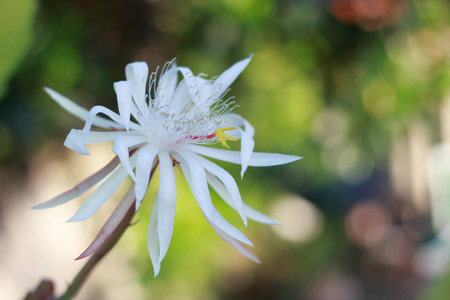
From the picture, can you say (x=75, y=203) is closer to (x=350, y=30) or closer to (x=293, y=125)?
(x=293, y=125)

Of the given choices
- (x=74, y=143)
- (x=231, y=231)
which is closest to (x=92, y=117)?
(x=74, y=143)

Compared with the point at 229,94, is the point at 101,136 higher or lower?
higher

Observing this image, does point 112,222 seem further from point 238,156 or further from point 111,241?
point 238,156

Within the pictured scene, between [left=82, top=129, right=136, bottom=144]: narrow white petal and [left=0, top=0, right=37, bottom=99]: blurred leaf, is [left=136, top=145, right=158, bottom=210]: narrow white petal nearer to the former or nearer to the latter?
[left=82, top=129, right=136, bottom=144]: narrow white petal

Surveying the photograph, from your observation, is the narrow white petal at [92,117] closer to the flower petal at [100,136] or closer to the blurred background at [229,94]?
the flower petal at [100,136]

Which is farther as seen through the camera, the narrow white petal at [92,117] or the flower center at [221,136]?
the flower center at [221,136]

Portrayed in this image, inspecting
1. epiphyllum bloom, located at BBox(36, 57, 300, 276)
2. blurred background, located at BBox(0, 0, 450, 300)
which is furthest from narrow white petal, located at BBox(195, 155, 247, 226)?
blurred background, located at BBox(0, 0, 450, 300)

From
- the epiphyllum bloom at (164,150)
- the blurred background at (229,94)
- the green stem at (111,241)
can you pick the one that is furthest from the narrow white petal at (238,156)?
the blurred background at (229,94)
